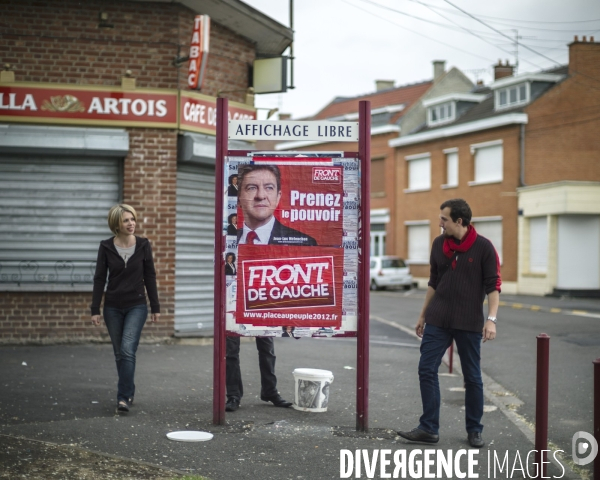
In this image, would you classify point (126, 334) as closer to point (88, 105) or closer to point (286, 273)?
point (286, 273)

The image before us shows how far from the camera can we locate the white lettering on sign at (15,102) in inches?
490

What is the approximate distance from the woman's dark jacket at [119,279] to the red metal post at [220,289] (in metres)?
1.02

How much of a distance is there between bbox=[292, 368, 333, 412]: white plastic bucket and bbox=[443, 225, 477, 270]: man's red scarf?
5.97 feet

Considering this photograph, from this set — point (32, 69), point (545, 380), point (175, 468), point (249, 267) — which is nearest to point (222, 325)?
point (249, 267)

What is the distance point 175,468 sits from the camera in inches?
222

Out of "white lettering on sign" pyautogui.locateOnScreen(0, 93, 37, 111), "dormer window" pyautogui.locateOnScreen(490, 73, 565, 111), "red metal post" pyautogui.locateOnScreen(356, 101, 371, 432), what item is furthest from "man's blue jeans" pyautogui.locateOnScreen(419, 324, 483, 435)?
"dormer window" pyautogui.locateOnScreen(490, 73, 565, 111)

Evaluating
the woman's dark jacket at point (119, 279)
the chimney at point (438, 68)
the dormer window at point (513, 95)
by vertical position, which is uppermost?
the chimney at point (438, 68)

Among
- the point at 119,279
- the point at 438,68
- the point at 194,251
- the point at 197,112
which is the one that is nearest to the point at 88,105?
the point at 197,112

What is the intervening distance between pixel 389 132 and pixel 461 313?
39.8 meters

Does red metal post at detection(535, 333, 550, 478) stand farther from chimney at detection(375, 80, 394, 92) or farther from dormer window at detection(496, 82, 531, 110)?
chimney at detection(375, 80, 394, 92)

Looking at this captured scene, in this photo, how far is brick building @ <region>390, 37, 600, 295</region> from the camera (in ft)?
112

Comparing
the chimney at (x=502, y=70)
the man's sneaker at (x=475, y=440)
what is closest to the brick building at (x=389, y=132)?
the chimney at (x=502, y=70)

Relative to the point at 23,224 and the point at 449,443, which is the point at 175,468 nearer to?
the point at 449,443

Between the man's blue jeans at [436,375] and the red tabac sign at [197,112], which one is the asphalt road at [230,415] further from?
the red tabac sign at [197,112]
